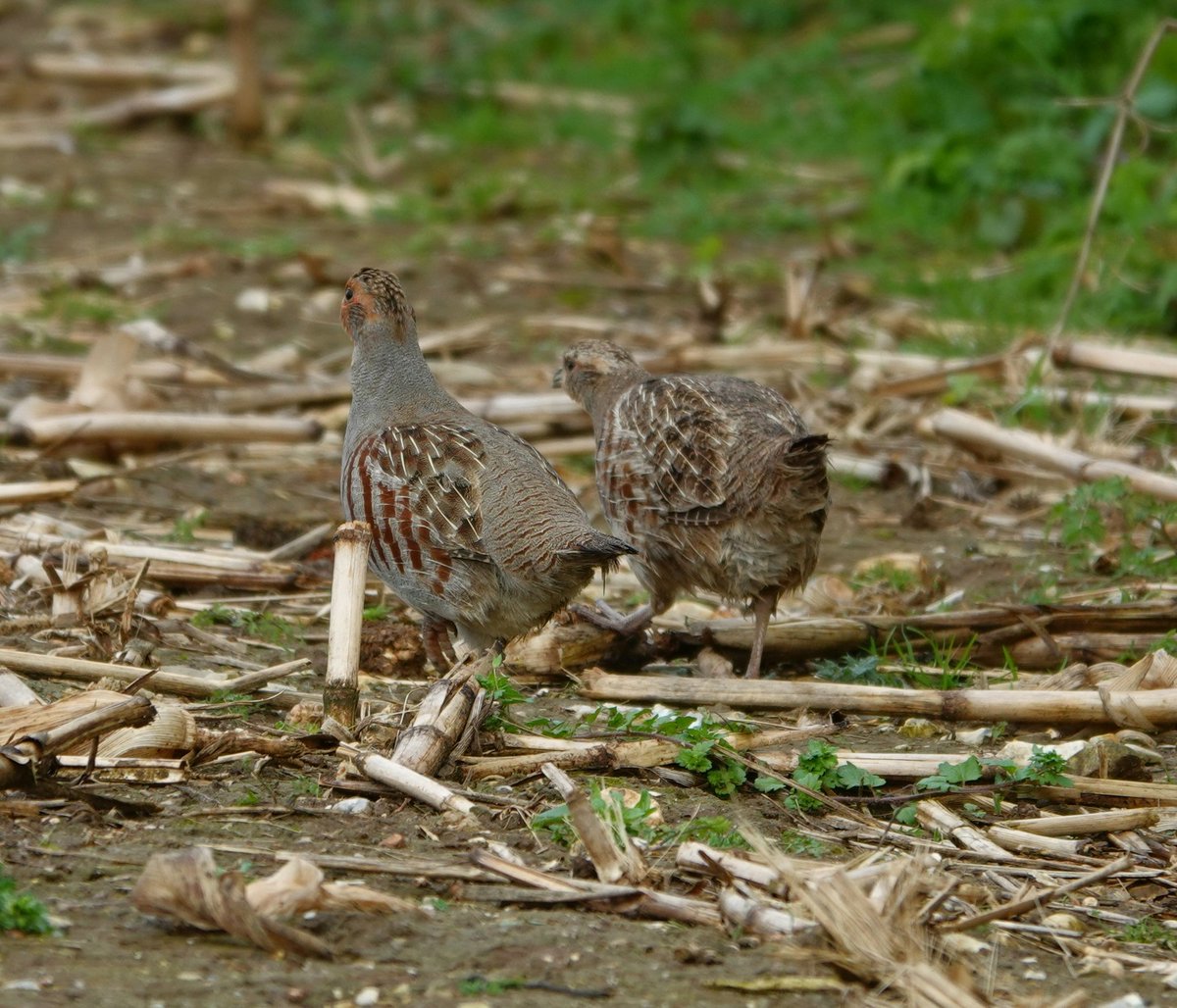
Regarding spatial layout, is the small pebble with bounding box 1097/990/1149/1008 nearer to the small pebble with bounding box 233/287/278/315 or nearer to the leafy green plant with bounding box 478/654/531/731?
the leafy green plant with bounding box 478/654/531/731

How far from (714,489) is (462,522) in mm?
789

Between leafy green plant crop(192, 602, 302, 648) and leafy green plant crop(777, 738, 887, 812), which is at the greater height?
leafy green plant crop(777, 738, 887, 812)

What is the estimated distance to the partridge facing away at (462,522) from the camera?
4.59m

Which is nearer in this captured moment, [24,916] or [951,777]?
[24,916]

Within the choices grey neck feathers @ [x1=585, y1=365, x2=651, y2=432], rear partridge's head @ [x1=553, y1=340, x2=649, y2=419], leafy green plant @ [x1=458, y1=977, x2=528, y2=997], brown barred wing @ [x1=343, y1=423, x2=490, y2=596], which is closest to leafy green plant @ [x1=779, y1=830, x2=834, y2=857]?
leafy green plant @ [x1=458, y1=977, x2=528, y2=997]

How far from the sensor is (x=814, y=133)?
12.7 metres

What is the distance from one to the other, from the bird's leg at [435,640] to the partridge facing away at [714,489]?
0.53 meters

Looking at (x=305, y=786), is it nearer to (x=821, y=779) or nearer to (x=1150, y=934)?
(x=821, y=779)

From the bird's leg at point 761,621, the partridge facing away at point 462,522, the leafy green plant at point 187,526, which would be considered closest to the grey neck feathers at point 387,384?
the partridge facing away at point 462,522

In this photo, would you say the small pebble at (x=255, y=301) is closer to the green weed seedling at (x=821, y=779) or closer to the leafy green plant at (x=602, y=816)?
the green weed seedling at (x=821, y=779)

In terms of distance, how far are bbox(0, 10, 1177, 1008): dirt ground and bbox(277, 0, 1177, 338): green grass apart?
5.26 ft

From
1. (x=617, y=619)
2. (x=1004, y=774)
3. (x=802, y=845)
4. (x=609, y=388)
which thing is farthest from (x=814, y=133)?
(x=802, y=845)

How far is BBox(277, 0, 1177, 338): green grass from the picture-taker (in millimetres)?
9266

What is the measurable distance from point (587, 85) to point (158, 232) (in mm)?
5190
